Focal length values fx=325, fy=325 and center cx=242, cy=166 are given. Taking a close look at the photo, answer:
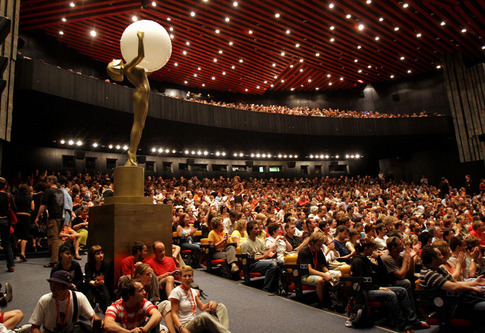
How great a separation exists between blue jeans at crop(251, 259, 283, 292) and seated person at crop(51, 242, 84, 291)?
97.2 inches

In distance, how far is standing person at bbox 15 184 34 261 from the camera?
19.2ft

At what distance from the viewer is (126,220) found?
3.56 metres

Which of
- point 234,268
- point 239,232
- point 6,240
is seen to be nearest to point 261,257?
point 234,268

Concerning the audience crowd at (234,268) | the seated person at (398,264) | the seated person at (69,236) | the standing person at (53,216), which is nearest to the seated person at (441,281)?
the audience crowd at (234,268)

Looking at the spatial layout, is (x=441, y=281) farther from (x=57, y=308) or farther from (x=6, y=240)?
(x=6, y=240)

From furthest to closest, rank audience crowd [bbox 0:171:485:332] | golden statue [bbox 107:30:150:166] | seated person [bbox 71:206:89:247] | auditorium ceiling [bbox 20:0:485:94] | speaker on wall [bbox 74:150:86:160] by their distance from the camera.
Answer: speaker on wall [bbox 74:150:86:160], auditorium ceiling [bbox 20:0:485:94], seated person [bbox 71:206:89:247], golden statue [bbox 107:30:150:166], audience crowd [bbox 0:171:485:332]

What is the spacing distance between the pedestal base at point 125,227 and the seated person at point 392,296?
2.31 metres

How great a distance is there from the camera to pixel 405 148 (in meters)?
20.5

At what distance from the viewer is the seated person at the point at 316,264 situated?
161 inches

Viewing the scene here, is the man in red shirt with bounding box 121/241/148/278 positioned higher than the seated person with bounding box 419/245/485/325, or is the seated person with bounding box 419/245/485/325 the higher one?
the man in red shirt with bounding box 121/241/148/278

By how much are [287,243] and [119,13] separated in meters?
10.3

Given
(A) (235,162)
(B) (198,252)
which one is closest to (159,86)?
(A) (235,162)

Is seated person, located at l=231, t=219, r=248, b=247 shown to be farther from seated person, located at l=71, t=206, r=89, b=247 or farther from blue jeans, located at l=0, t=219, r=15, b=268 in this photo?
blue jeans, located at l=0, t=219, r=15, b=268

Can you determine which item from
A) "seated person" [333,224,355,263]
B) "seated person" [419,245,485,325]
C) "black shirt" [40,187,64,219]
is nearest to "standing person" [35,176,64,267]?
"black shirt" [40,187,64,219]
